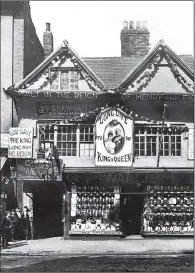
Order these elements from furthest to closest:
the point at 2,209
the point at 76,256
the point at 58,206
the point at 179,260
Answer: the point at 58,206 → the point at 2,209 → the point at 76,256 → the point at 179,260

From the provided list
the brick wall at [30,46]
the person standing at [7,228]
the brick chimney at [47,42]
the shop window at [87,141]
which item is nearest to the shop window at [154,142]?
the shop window at [87,141]

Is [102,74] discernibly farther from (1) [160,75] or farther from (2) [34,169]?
(2) [34,169]

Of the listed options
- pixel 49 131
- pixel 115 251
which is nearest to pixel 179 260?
pixel 115 251

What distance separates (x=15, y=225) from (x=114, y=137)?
584cm

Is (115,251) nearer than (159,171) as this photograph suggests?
Yes

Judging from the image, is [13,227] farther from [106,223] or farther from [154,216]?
[154,216]

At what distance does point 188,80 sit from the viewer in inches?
797

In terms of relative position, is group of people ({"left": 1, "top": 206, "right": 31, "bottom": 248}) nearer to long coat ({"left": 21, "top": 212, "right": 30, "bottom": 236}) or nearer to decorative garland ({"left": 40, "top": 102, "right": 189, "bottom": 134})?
long coat ({"left": 21, "top": 212, "right": 30, "bottom": 236})

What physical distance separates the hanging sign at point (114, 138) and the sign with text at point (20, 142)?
3086mm

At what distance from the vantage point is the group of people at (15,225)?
17.7m

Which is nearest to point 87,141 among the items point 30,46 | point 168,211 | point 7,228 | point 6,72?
point 168,211

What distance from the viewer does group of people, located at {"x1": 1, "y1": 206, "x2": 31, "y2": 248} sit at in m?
17.7

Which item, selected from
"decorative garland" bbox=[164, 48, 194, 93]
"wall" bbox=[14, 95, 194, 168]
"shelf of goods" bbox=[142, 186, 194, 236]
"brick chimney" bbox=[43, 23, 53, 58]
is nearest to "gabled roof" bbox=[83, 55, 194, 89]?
"decorative garland" bbox=[164, 48, 194, 93]

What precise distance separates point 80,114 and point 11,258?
751 centimetres
